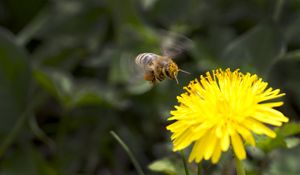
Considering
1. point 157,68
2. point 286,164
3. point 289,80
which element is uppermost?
point 289,80

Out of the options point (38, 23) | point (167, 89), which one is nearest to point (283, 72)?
point (167, 89)

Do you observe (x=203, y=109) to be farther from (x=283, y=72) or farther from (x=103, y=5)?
(x=103, y=5)

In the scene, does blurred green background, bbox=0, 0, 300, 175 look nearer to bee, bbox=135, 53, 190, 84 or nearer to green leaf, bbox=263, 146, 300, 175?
green leaf, bbox=263, 146, 300, 175

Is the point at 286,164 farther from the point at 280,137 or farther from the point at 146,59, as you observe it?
Answer: the point at 146,59

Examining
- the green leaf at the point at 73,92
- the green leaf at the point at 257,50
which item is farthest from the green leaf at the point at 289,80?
the green leaf at the point at 73,92

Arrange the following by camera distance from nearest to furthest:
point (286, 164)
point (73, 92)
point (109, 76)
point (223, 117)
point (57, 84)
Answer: point (223, 117) < point (286, 164) < point (57, 84) < point (73, 92) < point (109, 76)

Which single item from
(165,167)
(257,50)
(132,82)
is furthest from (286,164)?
(132,82)

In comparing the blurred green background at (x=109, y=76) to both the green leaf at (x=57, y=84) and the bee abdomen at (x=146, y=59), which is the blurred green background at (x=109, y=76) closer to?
the green leaf at (x=57, y=84)
